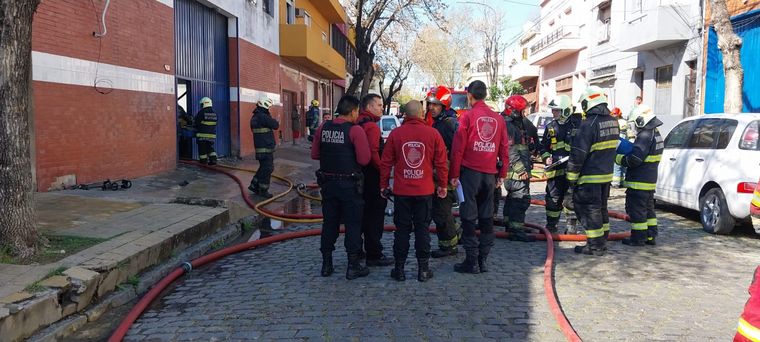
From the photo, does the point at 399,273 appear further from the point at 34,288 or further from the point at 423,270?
the point at 34,288

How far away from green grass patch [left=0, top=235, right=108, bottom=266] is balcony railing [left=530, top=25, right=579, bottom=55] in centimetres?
2569

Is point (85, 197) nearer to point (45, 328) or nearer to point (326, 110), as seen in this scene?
point (45, 328)

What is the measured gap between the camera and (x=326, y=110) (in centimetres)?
3144

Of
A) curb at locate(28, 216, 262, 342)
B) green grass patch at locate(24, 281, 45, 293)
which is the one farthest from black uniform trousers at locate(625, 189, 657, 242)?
green grass patch at locate(24, 281, 45, 293)

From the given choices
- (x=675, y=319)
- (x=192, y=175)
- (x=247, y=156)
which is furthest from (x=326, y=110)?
(x=675, y=319)

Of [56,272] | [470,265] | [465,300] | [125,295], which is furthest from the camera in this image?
[470,265]

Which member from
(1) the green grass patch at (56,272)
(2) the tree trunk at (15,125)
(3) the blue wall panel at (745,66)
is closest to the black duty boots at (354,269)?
(1) the green grass patch at (56,272)

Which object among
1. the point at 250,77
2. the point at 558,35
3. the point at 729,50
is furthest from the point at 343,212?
the point at 558,35

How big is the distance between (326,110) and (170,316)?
27423 mm

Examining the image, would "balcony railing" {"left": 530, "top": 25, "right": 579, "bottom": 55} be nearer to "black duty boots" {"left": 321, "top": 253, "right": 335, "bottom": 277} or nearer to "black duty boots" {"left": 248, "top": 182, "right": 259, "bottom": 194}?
"black duty boots" {"left": 248, "top": 182, "right": 259, "bottom": 194}

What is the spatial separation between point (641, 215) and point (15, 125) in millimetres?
6479

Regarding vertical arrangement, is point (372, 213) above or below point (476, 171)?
below

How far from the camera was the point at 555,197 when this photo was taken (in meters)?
7.24

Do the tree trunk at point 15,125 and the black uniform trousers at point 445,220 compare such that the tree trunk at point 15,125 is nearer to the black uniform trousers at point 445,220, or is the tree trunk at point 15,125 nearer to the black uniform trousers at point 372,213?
the black uniform trousers at point 372,213
